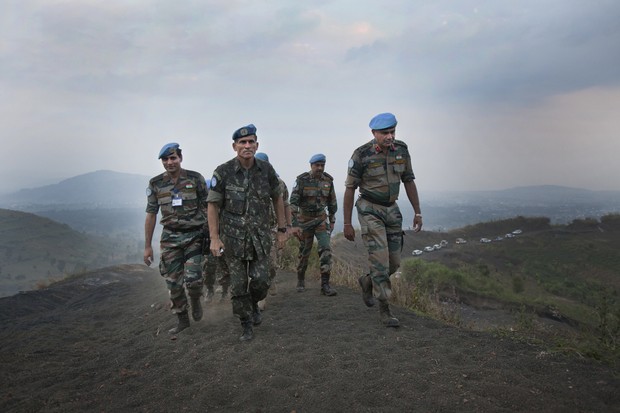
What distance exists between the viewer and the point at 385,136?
Result: 5.25 m

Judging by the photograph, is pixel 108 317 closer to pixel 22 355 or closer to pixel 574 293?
pixel 22 355

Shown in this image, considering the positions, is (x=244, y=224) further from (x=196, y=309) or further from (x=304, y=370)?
(x=196, y=309)

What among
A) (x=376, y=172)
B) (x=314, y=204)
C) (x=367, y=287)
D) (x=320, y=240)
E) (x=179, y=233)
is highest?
(x=376, y=172)

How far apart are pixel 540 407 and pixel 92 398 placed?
12.5 feet

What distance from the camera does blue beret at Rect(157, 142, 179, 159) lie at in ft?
→ 18.8

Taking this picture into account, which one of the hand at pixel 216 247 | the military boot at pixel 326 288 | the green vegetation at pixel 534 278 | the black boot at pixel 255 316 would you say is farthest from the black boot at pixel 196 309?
the green vegetation at pixel 534 278

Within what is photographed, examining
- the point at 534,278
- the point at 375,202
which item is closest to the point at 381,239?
the point at 375,202

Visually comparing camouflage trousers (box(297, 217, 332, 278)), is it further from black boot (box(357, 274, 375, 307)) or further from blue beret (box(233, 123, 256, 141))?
blue beret (box(233, 123, 256, 141))

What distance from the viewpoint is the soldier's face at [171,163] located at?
5754 mm

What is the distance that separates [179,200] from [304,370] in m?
2.96

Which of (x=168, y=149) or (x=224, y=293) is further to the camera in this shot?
(x=224, y=293)

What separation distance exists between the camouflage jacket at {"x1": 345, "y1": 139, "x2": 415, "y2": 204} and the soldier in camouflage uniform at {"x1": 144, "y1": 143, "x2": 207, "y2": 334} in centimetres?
221

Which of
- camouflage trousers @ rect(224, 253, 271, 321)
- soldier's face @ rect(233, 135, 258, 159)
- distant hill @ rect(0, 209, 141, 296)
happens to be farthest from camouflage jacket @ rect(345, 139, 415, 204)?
distant hill @ rect(0, 209, 141, 296)

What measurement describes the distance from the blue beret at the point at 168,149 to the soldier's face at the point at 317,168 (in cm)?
261
